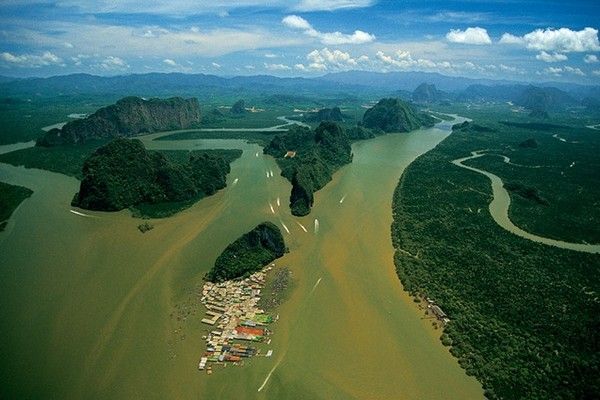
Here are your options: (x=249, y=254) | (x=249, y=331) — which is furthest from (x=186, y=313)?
(x=249, y=254)

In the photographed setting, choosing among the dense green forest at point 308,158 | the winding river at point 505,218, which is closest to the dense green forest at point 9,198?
the dense green forest at point 308,158

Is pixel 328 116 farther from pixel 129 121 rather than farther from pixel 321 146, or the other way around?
pixel 321 146

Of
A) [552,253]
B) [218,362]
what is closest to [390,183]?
[552,253]

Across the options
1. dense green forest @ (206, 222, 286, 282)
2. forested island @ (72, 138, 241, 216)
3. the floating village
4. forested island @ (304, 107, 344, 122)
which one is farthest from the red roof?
forested island @ (304, 107, 344, 122)

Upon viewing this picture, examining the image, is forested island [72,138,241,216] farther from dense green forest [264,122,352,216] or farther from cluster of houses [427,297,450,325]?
cluster of houses [427,297,450,325]

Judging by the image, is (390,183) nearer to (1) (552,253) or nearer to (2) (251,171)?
(2) (251,171)
